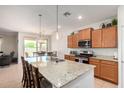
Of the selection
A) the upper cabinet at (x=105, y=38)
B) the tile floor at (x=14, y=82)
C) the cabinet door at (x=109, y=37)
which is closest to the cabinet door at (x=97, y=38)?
the upper cabinet at (x=105, y=38)

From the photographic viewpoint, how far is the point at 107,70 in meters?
3.81

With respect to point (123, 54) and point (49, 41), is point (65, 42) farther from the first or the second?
point (123, 54)

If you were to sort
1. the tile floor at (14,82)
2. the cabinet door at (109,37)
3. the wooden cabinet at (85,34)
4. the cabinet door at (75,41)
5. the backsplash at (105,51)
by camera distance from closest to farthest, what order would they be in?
the tile floor at (14,82), the cabinet door at (109,37), the backsplash at (105,51), the wooden cabinet at (85,34), the cabinet door at (75,41)

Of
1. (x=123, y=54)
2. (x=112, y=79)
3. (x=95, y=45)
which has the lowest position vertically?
(x=112, y=79)

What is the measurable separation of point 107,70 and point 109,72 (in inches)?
3.9

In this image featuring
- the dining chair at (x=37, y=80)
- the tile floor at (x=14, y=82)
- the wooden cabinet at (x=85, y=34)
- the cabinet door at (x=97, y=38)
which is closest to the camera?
the dining chair at (x=37, y=80)

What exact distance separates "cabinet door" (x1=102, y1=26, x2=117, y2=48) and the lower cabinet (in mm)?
688

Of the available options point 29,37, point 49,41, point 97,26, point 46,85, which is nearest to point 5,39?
point 29,37

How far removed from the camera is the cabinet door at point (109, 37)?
12.4 ft

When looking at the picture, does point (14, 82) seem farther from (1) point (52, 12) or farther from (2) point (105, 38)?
(2) point (105, 38)

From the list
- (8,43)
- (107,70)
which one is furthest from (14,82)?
(8,43)

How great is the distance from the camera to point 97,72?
4258 mm

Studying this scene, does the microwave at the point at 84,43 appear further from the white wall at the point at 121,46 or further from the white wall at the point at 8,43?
the white wall at the point at 8,43
